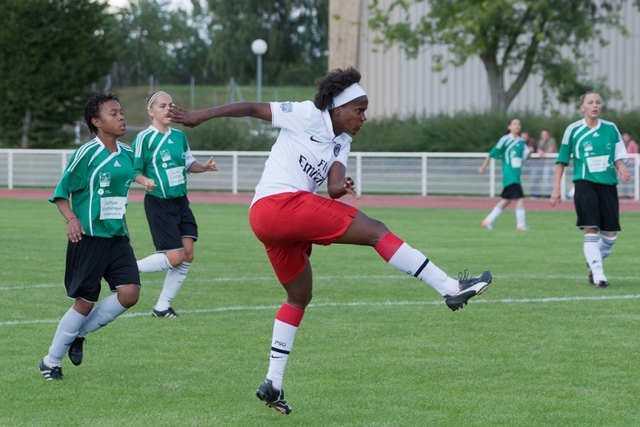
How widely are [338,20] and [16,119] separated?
13778 mm

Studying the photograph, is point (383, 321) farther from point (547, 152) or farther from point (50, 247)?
point (547, 152)

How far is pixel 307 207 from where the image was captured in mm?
5676

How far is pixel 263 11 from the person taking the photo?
2800 inches

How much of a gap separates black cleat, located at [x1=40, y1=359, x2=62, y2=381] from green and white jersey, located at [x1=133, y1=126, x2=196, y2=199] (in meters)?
2.90

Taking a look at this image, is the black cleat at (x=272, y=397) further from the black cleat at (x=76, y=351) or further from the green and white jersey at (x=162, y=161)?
the green and white jersey at (x=162, y=161)

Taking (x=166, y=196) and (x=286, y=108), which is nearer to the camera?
(x=286, y=108)

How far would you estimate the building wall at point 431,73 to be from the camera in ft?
136

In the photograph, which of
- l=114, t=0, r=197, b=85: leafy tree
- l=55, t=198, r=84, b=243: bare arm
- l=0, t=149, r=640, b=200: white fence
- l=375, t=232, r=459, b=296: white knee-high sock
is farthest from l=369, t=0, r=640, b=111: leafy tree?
l=114, t=0, r=197, b=85: leafy tree

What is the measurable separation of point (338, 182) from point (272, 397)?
4.26ft

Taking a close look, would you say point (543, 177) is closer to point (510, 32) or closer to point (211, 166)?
point (510, 32)

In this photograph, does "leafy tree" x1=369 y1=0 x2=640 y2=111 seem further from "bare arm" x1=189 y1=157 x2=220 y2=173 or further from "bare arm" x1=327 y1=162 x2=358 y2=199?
"bare arm" x1=327 y1=162 x2=358 y2=199

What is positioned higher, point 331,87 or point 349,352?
point 331,87

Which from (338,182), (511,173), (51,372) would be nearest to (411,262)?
(338,182)

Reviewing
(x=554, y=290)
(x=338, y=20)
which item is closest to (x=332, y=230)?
(x=554, y=290)
